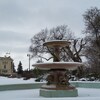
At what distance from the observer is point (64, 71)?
535 inches

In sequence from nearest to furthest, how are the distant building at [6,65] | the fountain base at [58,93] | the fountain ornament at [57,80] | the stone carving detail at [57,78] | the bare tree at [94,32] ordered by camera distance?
1. the fountain base at [58,93]
2. the fountain ornament at [57,80]
3. the stone carving detail at [57,78]
4. the bare tree at [94,32]
5. the distant building at [6,65]

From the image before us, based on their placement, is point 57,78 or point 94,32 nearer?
point 57,78

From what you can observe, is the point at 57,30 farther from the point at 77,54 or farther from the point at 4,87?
the point at 4,87

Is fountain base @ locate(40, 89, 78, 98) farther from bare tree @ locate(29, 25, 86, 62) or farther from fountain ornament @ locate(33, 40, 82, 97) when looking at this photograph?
bare tree @ locate(29, 25, 86, 62)

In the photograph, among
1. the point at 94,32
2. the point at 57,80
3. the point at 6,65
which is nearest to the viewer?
the point at 57,80

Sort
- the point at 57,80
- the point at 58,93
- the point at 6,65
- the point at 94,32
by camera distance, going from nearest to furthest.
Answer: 1. the point at 58,93
2. the point at 57,80
3. the point at 94,32
4. the point at 6,65

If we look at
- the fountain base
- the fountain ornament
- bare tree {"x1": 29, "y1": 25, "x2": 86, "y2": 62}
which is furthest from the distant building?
the fountain base

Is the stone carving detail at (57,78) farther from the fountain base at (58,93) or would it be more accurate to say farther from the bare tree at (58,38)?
the bare tree at (58,38)

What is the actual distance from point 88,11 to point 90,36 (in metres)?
3.57

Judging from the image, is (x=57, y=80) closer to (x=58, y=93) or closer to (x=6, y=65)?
(x=58, y=93)

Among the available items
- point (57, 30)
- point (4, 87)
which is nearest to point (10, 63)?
point (57, 30)

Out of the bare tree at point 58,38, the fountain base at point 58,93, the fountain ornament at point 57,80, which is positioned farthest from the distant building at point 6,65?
the fountain base at point 58,93

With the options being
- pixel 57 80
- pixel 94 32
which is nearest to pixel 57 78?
pixel 57 80

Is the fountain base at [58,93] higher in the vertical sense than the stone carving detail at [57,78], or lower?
lower
